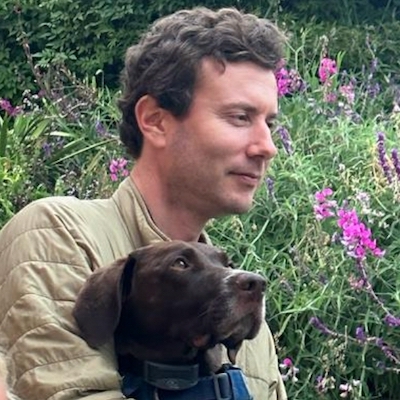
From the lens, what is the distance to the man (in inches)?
138

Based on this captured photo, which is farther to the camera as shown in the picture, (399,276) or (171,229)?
(399,276)

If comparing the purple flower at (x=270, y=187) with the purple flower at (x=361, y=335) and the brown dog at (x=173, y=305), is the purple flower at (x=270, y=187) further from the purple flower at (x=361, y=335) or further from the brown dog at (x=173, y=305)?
the brown dog at (x=173, y=305)

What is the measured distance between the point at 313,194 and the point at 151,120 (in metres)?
2.24

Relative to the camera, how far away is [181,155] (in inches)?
151

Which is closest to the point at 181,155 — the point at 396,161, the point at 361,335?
the point at 361,335

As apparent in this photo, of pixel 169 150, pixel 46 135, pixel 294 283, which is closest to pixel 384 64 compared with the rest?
pixel 46 135

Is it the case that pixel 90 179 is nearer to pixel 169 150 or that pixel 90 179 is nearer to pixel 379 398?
pixel 379 398

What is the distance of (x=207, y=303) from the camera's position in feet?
11.2

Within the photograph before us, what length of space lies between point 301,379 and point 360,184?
1.10m

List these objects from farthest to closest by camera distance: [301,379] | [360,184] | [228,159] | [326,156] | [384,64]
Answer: [384,64]
[326,156]
[360,184]
[301,379]
[228,159]

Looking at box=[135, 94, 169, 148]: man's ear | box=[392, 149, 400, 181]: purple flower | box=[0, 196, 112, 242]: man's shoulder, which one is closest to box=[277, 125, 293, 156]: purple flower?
box=[392, 149, 400, 181]: purple flower

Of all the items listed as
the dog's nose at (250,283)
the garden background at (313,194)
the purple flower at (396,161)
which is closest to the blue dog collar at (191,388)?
the dog's nose at (250,283)

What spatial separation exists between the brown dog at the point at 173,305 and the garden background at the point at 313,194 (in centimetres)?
179

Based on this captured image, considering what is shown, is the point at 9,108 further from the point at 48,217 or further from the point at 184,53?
the point at 48,217
